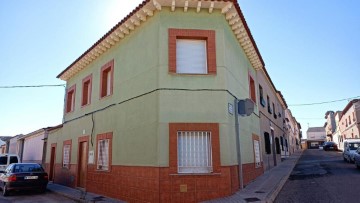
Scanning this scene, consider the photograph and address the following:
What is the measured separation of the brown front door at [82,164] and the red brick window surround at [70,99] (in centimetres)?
291

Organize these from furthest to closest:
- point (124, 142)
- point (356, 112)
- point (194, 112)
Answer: point (356, 112) < point (124, 142) < point (194, 112)

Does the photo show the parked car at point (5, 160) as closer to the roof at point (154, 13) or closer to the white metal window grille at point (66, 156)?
the white metal window grille at point (66, 156)

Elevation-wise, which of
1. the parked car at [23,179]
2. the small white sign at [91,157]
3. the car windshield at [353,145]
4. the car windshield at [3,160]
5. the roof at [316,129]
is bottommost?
the parked car at [23,179]

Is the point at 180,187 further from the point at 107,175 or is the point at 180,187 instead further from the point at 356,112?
the point at 356,112

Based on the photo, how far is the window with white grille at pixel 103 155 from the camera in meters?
10.5

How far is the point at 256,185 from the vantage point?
9969mm

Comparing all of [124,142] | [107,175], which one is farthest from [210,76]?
[107,175]

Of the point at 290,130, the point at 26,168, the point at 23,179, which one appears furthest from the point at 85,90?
the point at 290,130

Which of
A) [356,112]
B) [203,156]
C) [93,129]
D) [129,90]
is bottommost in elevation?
[203,156]

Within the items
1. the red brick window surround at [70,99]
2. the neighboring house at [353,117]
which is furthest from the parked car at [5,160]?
the neighboring house at [353,117]

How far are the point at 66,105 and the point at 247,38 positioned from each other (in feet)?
36.3

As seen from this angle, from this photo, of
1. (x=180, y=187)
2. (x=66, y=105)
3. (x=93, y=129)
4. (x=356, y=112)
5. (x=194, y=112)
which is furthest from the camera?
(x=356, y=112)

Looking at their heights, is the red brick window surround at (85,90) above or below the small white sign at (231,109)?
above

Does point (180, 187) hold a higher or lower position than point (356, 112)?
lower
